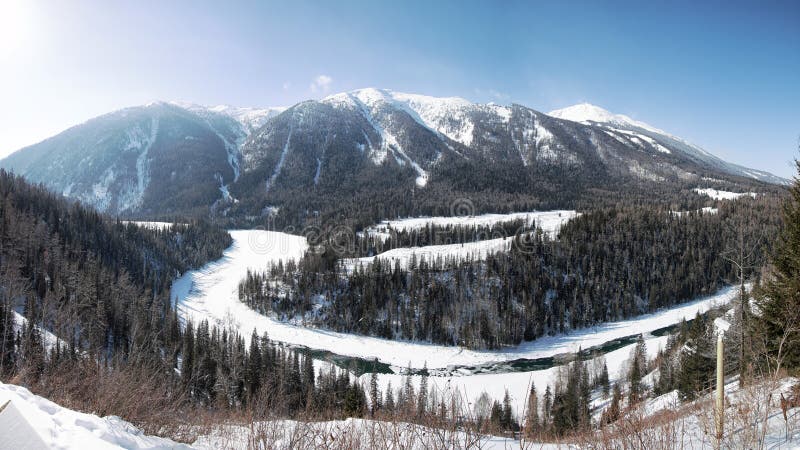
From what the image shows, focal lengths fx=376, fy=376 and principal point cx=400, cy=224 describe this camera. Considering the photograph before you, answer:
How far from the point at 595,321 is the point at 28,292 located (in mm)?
121620

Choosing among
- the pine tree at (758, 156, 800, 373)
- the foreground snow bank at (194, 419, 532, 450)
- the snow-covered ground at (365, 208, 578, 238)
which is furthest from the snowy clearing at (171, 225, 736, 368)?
the foreground snow bank at (194, 419, 532, 450)

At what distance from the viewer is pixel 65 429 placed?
6.02m

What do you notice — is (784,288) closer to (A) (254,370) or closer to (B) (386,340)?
(A) (254,370)

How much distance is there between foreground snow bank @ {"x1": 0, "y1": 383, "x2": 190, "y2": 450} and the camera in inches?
221

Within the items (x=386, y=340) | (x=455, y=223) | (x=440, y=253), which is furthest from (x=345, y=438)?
(x=455, y=223)

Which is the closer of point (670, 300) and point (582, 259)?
point (670, 300)

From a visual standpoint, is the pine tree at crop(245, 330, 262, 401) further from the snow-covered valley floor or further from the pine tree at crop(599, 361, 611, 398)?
the pine tree at crop(599, 361, 611, 398)

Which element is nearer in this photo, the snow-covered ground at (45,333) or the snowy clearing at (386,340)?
the snow-covered ground at (45,333)

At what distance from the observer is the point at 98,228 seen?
12012 centimetres

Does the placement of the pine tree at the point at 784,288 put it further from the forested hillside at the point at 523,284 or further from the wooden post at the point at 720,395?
the forested hillside at the point at 523,284

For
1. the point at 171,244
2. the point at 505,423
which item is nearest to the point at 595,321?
the point at 505,423

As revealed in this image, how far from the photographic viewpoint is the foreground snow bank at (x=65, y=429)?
5.62 meters

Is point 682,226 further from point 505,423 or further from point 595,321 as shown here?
point 505,423

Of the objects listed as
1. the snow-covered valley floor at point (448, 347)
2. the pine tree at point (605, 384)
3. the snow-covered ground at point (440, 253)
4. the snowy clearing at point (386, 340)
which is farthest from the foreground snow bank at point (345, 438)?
the snow-covered ground at point (440, 253)
